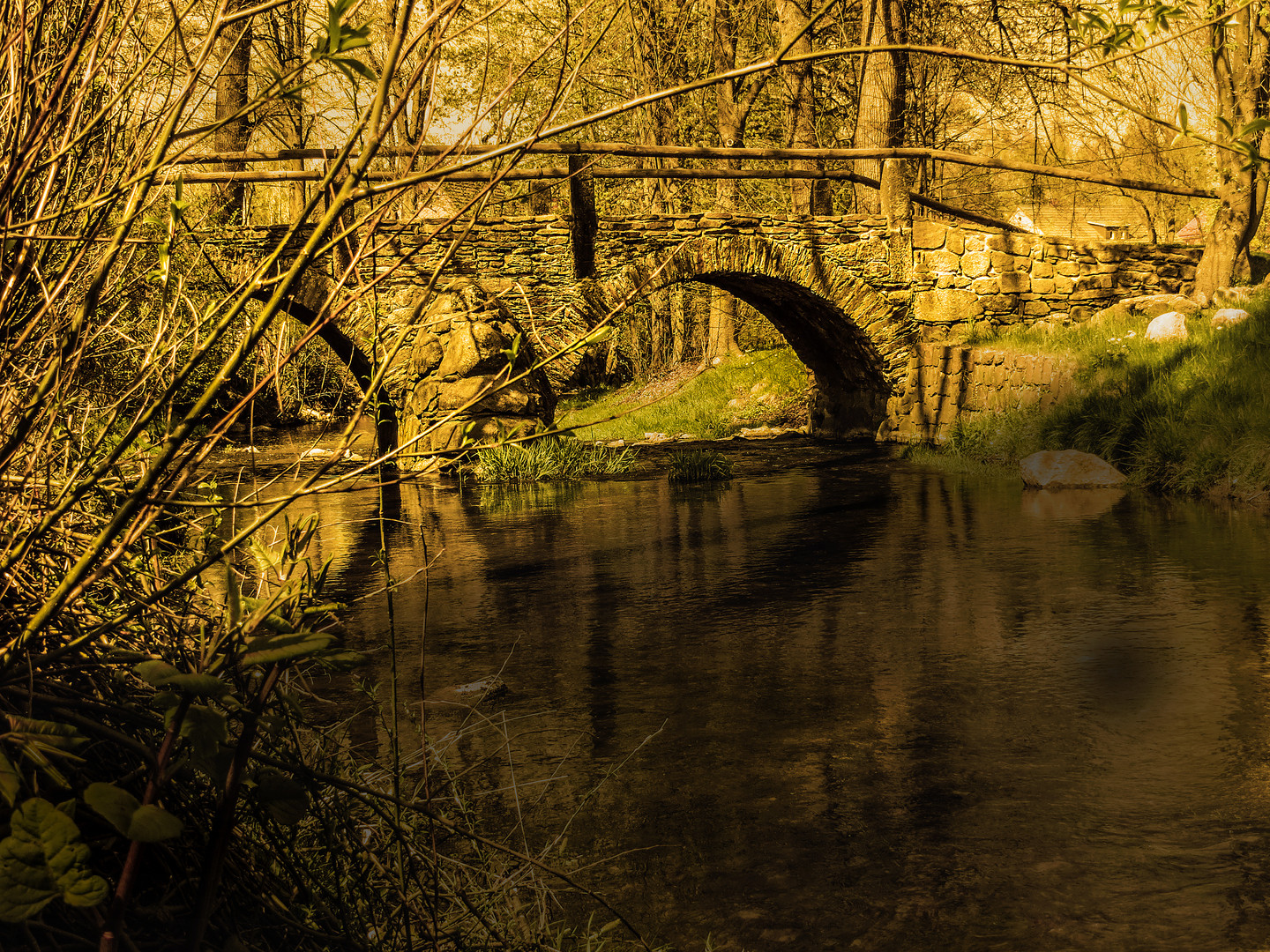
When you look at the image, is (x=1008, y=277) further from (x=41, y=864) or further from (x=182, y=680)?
(x=41, y=864)

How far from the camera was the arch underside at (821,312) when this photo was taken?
15.6m

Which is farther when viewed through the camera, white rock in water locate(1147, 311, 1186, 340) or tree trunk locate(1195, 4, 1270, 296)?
tree trunk locate(1195, 4, 1270, 296)

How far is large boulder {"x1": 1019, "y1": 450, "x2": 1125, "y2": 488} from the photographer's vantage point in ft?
36.4

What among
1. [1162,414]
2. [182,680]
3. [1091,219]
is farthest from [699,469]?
[1091,219]

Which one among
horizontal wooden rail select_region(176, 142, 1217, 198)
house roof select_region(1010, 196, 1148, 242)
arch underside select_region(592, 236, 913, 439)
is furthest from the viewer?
house roof select_region(1010, 196, 1148, 242)

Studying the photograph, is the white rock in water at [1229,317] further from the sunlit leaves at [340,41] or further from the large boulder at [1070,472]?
the sunlit leaves at [340,41]

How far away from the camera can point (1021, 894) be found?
304 centimetres

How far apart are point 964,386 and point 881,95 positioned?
189 inches

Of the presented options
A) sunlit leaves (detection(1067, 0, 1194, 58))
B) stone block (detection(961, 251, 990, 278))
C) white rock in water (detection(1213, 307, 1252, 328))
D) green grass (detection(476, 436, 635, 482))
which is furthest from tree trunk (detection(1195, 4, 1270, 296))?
sunlit leaves (detection(1067, 0, 1194, 58))

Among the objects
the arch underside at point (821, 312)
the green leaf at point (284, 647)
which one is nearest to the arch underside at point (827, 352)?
the arch underside at point (821, 312)

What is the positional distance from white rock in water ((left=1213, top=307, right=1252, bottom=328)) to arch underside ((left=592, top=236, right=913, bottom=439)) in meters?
4.88

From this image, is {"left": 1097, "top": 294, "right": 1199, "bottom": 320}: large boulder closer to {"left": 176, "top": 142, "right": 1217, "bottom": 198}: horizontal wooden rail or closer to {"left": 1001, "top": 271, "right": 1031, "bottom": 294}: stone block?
{"left": 1001, "top": 271, "right": 1031, "bottom": 294}: stone block

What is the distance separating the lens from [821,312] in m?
17.1

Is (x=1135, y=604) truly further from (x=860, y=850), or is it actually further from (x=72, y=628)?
(x=72, y=628)
